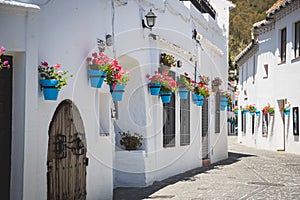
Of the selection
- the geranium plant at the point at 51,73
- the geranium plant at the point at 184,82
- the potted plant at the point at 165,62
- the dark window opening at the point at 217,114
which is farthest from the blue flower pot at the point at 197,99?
the geranium plant at the point at 51,73

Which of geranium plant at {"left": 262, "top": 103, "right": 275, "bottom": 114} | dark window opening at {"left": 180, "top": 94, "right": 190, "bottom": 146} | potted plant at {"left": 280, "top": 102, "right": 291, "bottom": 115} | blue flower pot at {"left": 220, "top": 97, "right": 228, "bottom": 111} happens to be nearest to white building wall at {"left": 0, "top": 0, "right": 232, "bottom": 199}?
dark window opening at {"left": 180, "top": 94, "right": 190, "bottom": 146}

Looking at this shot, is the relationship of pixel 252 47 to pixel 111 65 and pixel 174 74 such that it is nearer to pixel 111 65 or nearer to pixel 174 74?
pixel 174 74

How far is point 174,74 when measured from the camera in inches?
603

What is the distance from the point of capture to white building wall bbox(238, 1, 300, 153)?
25750 millimetres

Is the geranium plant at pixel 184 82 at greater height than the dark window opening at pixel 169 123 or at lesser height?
greater

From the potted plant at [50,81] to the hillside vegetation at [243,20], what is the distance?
2053 inches

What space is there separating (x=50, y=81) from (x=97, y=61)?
178cm

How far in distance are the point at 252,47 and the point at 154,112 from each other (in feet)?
70.8

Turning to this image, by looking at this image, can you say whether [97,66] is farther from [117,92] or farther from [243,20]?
[243,20]

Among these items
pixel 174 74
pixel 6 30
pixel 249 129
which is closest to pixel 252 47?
pixel 249 129

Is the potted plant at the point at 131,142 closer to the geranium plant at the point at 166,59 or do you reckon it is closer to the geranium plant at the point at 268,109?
the geranium plant at the point at 166,59

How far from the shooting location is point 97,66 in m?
9.55

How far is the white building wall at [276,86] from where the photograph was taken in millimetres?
25750

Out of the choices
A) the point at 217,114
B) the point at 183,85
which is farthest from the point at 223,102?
the point at 183,85
